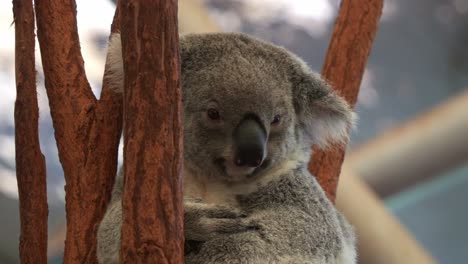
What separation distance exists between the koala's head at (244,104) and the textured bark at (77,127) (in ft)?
0.84

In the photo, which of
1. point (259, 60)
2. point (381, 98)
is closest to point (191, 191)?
point (259, 60)

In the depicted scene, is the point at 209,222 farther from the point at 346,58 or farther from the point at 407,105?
the point at 407,105

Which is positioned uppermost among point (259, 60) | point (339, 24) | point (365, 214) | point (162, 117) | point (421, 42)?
point (421, 42)

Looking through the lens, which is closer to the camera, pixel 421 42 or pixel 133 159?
pixel 133 159

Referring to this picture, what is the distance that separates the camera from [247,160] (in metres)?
2.02

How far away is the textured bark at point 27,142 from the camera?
2195mm

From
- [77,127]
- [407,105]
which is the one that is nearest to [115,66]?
[77,127]

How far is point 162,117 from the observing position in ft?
5.58

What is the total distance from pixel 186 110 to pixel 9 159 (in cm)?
222

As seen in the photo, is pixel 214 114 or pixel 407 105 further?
pixel 407 105

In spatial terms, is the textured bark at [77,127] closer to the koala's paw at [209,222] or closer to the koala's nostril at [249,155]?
the koala's paw at [209,222]

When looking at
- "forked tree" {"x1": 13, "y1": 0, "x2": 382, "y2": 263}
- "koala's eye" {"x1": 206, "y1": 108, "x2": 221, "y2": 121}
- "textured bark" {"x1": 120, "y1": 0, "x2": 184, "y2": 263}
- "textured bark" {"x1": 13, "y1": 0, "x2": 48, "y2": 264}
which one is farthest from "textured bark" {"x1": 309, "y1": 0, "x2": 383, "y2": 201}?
"textured bark" {"x1": 120, "y1": 0, "x2": 184, "y2": 263}

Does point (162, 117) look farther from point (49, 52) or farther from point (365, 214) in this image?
point (365, 214)

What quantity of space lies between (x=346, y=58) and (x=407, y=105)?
241 cm
